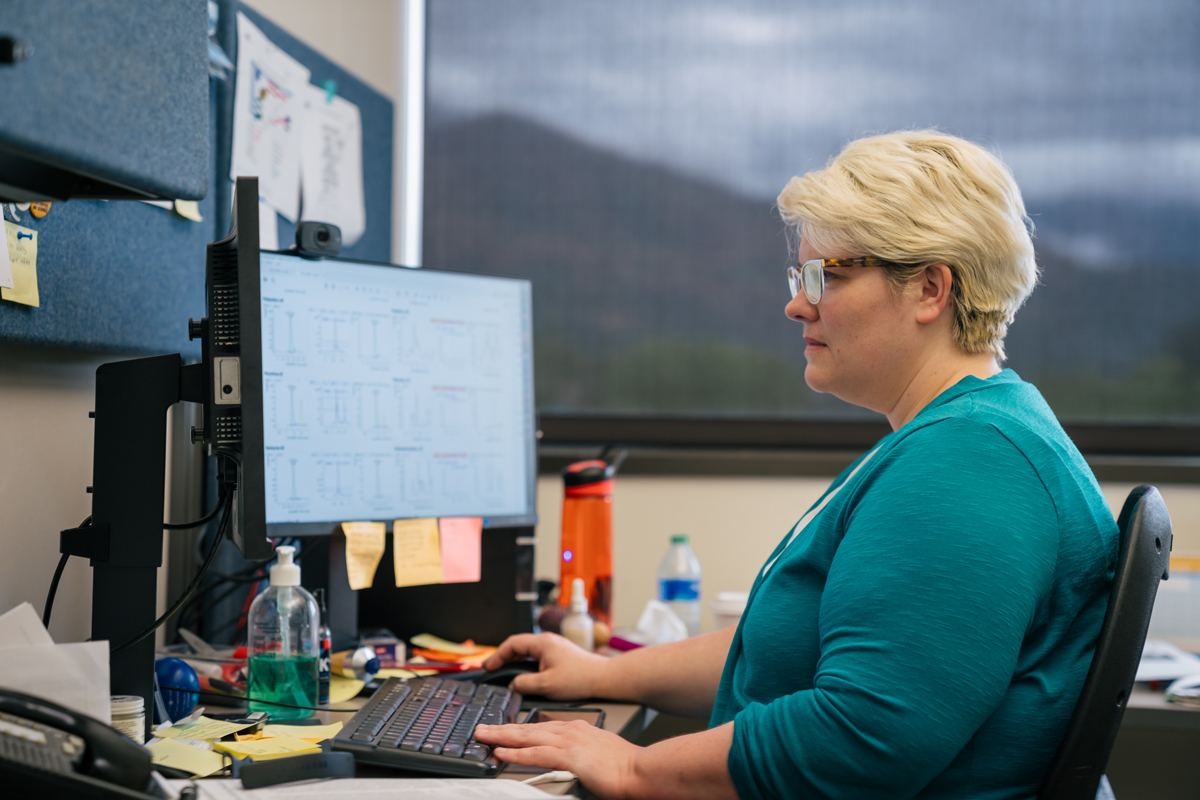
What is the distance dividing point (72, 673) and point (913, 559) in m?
0.66

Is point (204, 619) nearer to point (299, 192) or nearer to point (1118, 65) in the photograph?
point (299, 192)

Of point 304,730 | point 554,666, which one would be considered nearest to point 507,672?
point 554,666

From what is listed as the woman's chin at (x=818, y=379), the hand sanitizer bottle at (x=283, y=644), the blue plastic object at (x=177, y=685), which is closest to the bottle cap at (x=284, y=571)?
the hand sanitizer bottle at (x=283, y=644)

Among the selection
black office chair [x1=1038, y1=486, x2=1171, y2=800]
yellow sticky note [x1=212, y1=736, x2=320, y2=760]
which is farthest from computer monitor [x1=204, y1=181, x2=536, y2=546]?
black office chair [x1=1038, y1=486, x2=1171, y2=800]

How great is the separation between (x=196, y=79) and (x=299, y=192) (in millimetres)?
873

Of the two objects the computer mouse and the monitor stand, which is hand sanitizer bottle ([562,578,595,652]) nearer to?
the computer mouse

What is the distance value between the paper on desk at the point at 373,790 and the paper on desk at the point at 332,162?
3.33 feet

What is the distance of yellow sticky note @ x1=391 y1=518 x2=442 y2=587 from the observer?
1250mm

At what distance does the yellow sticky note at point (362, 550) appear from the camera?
119cm

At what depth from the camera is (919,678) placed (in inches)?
28.8

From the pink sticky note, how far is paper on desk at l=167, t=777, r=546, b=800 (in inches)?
19.8

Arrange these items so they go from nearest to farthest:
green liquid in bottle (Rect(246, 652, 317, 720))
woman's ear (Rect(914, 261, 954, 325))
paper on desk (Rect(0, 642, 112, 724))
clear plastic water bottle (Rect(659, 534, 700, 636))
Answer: paper on desk (Rect(0, 642, 112, 724)), woman's ear (Rect(914, 261, 954, 325)), green liquid in bottle (Rect(246, 652, 317, 720)), clear plastic water bottle (Rect(659, 534, 700, 636))

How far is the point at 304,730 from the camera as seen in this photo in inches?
36.9

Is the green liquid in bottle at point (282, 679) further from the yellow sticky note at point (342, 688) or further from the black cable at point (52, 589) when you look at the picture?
the black cable at point (52, 589)
